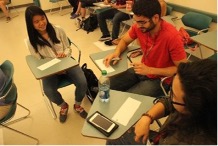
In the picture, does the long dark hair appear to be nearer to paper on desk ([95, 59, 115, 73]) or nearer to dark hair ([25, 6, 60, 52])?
paper on desk ([95, 59, 115, 73])

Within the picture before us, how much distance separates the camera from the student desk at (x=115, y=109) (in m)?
1.23

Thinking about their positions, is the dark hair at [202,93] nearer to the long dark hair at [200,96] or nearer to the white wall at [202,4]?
the long dark hair at [200,96]

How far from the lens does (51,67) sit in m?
1.88

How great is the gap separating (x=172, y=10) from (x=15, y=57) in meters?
2.74

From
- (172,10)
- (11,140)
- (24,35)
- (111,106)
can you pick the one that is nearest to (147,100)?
(111,106)

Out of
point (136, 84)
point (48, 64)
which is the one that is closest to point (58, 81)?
point (48, 64)

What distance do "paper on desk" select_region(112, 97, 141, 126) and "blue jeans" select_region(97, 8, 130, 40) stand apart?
→ 2.61m

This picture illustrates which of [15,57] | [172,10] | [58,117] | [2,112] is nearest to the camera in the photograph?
[2,112]

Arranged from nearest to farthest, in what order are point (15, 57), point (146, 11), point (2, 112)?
point (146, 11) < point (2, 112) < point (15, 57)

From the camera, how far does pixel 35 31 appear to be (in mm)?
2104

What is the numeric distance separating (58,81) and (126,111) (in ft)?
3.34

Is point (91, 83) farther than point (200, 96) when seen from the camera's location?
Yes

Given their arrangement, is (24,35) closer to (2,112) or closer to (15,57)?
(15,57)

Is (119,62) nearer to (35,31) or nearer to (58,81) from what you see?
(58,81)
